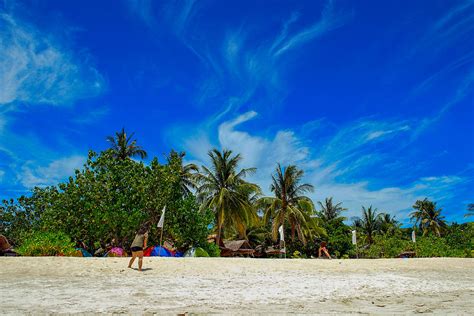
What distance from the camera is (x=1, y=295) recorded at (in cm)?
689

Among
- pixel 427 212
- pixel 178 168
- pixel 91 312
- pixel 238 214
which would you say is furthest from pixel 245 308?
pixel 427 212

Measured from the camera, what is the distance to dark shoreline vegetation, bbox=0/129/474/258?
23812mm

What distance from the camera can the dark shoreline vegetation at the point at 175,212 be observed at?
938 inches

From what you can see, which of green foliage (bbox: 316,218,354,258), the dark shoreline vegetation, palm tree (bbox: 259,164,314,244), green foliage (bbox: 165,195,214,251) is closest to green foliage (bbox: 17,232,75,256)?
the dark shoreline vegetation

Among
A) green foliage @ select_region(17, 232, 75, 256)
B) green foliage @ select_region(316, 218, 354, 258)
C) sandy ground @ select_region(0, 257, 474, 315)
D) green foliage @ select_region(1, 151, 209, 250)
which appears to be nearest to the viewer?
sandy ground @ select_region(0, 257, 474, 315)

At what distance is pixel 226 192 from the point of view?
3238 cm

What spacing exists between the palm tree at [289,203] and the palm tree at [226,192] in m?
3.13

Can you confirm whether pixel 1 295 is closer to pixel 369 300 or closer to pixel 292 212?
pixel 369 300

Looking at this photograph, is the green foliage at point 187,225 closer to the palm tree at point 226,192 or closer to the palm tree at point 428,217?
the palm tree at point 226,192

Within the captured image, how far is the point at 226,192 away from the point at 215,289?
2397cm

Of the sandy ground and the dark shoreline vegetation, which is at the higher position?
the dark shoreline vegetation

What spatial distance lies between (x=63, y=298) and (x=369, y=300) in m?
5.60

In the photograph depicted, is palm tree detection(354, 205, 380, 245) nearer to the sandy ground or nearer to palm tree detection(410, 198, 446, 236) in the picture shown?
palm tree detection(410, 198, 446, 236)

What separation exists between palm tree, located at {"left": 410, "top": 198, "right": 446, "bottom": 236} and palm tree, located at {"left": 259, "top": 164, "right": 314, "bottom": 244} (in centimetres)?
3118
